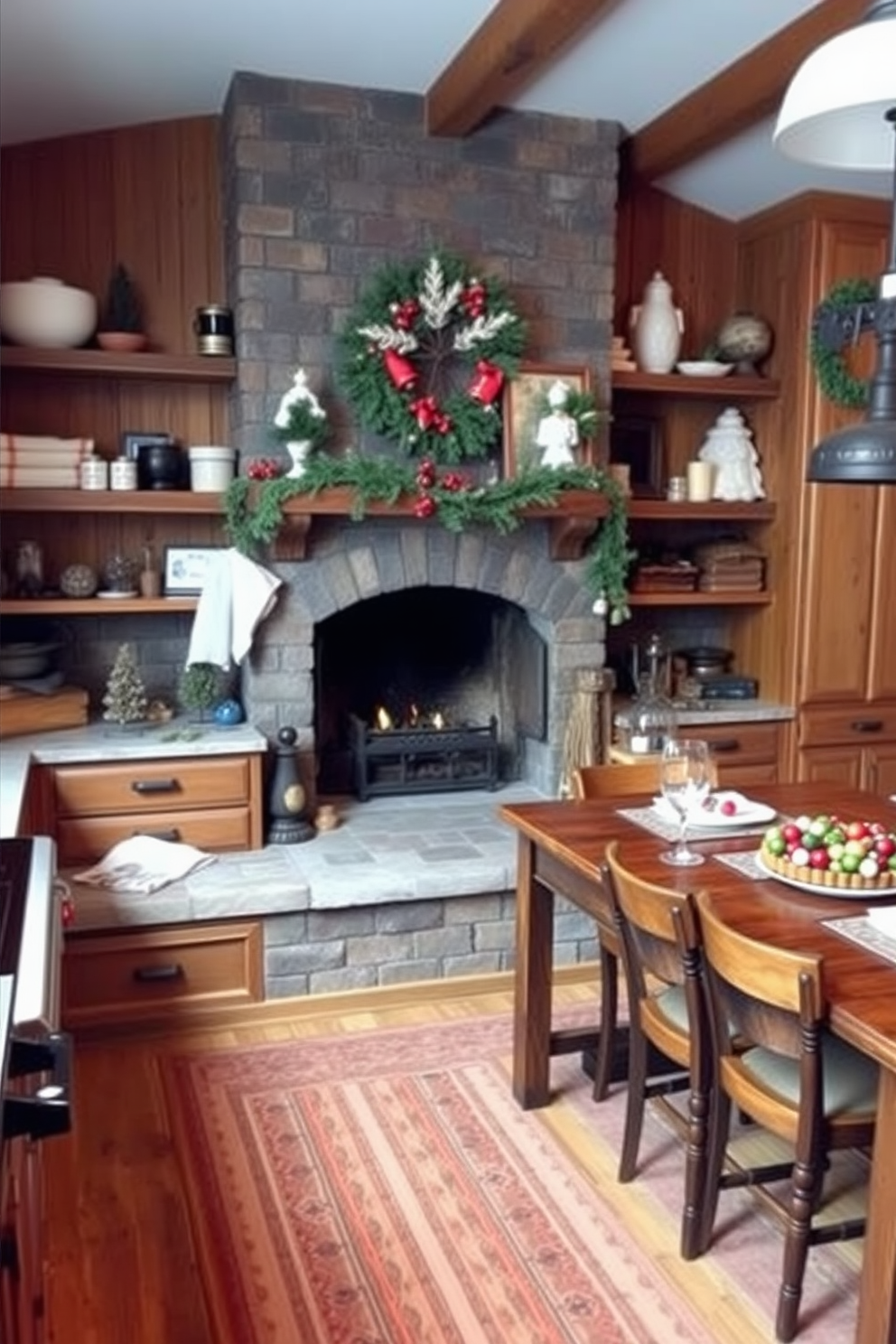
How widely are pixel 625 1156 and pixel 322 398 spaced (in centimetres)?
241

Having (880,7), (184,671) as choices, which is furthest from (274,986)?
(880,7)

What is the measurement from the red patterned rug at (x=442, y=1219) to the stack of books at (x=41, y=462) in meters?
1.81

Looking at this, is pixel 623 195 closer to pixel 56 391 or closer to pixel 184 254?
pixel 184 254

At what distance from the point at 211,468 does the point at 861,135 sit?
235 centimetres

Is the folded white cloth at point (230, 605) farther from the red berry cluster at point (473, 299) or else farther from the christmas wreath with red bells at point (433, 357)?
the red berry cluster at point (473, 299)

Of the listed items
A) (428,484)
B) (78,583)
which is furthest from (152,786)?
(428,484)

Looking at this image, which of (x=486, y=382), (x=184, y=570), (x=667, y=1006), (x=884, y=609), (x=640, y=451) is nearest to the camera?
(x=667, y=1006)

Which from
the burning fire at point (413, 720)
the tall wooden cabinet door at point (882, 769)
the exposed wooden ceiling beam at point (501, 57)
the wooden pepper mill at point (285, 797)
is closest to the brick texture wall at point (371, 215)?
the exposed wooden ceiling beam at point (501, 57)

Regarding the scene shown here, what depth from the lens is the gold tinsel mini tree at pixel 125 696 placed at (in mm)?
3592

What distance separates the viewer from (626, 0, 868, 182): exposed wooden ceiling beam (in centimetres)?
291

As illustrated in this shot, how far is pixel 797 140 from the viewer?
72.5 inches

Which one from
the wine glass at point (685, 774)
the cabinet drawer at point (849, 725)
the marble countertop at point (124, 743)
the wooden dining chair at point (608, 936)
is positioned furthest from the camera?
the cabinet drawer at point (849, 725)

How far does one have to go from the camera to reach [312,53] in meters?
3.27

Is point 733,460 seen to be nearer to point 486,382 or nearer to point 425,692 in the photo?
point 486,382
